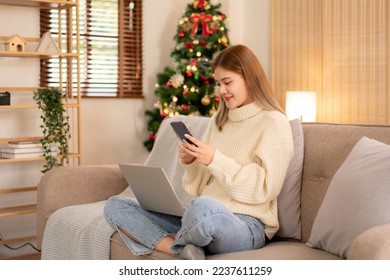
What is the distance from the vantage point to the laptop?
251 centimetres

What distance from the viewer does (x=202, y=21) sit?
5582 millimetres

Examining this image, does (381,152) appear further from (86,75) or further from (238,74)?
(86,75)

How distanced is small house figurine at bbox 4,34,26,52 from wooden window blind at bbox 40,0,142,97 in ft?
2.27

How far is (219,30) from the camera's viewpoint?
565cm

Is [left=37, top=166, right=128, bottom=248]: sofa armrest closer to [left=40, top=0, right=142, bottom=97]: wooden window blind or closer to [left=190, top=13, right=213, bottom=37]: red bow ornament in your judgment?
[left=40, top=0, right=142, bottom=97]: wooden window blind

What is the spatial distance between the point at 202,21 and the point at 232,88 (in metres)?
2.96

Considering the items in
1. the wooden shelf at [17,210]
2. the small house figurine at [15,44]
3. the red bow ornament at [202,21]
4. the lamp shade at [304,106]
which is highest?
the red bow ornament at [202,21]

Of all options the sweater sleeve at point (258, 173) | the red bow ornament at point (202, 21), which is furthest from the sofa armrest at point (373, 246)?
the red bow ornament at point (202, 21)

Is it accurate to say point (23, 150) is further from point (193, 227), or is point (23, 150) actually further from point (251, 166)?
point (193, 227)

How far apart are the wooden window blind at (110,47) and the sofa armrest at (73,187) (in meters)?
2.07

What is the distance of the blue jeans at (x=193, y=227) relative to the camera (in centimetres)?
227

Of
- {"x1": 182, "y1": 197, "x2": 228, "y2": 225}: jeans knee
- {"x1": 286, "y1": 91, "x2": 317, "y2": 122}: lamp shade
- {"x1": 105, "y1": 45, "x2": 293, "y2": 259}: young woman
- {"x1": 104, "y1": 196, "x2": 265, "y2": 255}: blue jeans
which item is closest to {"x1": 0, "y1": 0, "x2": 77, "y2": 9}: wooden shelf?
{"x1": 286, "y1": 91, "x2": 317, "y2": 122}: lamp shade

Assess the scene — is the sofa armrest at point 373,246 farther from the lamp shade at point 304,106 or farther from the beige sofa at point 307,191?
the lamp shade at point 304,106

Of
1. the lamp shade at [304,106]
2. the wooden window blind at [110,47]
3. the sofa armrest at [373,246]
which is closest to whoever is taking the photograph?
the sofa armrest at [373,246]
